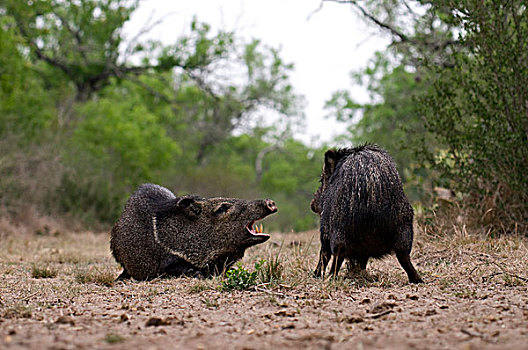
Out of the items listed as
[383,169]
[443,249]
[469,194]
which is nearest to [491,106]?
[469,194]

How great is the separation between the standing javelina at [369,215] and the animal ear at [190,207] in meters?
1.56

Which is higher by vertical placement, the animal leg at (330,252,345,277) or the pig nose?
→ the pig nose

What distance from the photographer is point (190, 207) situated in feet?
16.8

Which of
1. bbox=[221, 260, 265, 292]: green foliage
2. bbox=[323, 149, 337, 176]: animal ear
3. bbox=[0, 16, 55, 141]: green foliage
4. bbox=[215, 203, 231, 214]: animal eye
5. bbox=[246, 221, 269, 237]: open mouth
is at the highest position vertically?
bbox=[0, 16, 55, 141]: green foliage

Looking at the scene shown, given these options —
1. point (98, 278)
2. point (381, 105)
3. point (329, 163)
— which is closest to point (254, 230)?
point (329, 163)

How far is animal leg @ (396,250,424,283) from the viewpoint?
3.85m

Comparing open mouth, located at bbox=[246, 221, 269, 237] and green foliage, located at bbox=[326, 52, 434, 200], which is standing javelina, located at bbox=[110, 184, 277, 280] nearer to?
open mouth, located at bbox=[246, 221, 269, 237]

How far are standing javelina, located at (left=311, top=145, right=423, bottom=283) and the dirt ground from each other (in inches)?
10.2

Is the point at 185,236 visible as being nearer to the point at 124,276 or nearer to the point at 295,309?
the point at 124,276

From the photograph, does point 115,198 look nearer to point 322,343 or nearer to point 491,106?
point 491,106

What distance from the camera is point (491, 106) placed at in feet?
20.6

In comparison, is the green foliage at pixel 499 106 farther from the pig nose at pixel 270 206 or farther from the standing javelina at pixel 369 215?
the pig nose at pixel 270 206

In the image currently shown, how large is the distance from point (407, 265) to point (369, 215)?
505 millimetres

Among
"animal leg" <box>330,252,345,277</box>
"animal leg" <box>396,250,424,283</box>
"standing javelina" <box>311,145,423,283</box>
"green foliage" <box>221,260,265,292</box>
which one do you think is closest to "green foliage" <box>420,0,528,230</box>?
"animal leg" <box>396,250,424,283</box>
